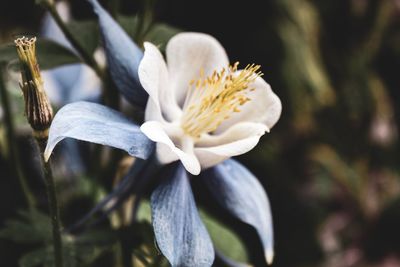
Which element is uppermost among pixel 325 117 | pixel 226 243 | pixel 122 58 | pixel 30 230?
pixel 122 58

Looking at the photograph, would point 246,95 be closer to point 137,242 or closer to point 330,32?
point 137,242

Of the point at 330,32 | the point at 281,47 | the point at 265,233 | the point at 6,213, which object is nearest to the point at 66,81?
the point at 6,213

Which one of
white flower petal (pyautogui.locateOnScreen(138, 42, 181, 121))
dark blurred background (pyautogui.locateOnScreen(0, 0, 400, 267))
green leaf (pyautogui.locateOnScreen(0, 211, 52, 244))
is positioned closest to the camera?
white flower petal (pyautogui.locateOnScreen(138, 42, 181, 121))

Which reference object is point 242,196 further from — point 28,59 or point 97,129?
point 28,59

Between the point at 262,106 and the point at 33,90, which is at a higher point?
the point at 33,90

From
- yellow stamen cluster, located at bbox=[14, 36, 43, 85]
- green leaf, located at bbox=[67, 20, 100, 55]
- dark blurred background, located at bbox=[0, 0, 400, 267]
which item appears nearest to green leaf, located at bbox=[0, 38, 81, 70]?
green leaf, located at bbox=[67, 20, 100, 55]

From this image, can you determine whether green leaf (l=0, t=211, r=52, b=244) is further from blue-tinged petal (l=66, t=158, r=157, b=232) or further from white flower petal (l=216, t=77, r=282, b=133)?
white flower petal (l=216, t=77, r=282, b=133)

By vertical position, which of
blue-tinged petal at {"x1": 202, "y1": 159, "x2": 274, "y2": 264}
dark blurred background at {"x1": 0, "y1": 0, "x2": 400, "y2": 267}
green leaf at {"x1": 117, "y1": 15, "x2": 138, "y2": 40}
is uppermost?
green leaf at {"x1": 117, "y1": 15, "x2": 138, "y2": 40}

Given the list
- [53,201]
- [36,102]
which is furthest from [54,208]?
[36,102]
